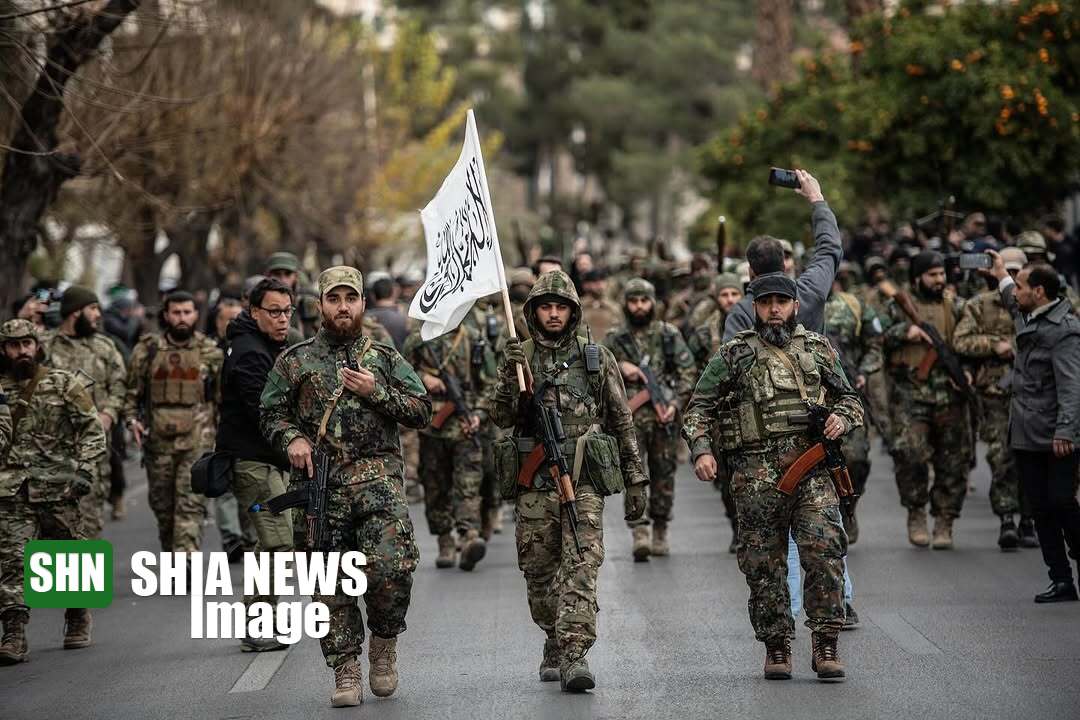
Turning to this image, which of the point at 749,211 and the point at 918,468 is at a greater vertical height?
the point at 749,211

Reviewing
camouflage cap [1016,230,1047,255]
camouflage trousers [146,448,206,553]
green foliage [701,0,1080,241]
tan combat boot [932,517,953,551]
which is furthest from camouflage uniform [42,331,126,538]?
green foliage [701,0,1080,241]

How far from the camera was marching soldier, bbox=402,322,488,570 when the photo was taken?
45.0 feet

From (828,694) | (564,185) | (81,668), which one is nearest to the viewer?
(828,694)

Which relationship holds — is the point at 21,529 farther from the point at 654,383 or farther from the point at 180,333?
the point at 654,383

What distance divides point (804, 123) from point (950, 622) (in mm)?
21339

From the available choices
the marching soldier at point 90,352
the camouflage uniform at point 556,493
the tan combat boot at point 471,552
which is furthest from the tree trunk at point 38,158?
the camouflage uniform at point 556,493

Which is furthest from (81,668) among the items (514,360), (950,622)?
(950,622)

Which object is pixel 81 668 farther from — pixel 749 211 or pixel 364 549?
pixel 749 211

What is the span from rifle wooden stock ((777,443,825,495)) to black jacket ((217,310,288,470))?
9.67 feet

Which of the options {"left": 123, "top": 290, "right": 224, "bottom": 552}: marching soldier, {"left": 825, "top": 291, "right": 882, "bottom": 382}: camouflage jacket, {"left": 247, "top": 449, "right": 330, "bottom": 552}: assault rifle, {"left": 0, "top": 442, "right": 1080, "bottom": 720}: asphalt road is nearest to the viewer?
{"left": 0, "top": 442, "right": 1080, "bottom": 720}: asphalt road

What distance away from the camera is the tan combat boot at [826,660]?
28.5 ft

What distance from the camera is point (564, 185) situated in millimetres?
86562

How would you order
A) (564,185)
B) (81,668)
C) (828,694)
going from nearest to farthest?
(828,694), (81,668), (564,185)

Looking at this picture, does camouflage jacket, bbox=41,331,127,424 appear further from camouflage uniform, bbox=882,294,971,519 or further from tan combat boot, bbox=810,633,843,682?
tan combat boot, bbox=810,633,843,682
